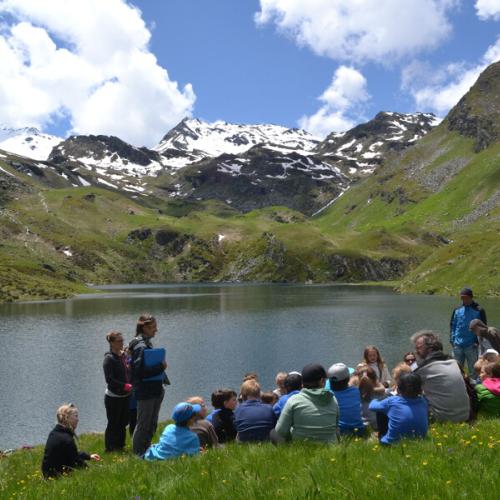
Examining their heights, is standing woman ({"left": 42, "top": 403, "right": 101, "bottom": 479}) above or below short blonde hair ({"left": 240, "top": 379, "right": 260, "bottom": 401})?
below

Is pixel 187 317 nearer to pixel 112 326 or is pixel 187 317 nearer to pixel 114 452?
pixel 112 326

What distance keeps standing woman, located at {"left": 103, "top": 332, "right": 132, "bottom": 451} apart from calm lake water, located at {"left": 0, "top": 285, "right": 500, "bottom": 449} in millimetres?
18045

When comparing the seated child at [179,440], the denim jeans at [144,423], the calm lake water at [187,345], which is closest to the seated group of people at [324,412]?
the seated child at [179,440]

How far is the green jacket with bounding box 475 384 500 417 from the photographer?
14.8m

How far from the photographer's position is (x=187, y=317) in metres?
107

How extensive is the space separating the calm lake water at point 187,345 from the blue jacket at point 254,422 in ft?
78.1

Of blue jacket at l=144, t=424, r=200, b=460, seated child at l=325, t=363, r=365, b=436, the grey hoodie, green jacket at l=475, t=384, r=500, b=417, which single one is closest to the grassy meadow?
blue jacket at l=144, t=424, r=200, b=460

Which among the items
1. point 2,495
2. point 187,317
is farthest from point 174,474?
point 187,317

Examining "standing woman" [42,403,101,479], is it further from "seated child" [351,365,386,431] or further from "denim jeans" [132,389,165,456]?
"seated child" [351,365,386,431]

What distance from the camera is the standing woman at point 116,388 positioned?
16.3 m

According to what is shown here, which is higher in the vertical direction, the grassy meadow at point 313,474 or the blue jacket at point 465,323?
the blue jacket at point 465,323

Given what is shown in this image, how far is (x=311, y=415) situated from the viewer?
474 inches

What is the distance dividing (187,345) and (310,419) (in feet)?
197

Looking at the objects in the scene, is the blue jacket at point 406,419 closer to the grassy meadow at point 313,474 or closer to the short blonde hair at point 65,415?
the grassy meadow at point 313,474
